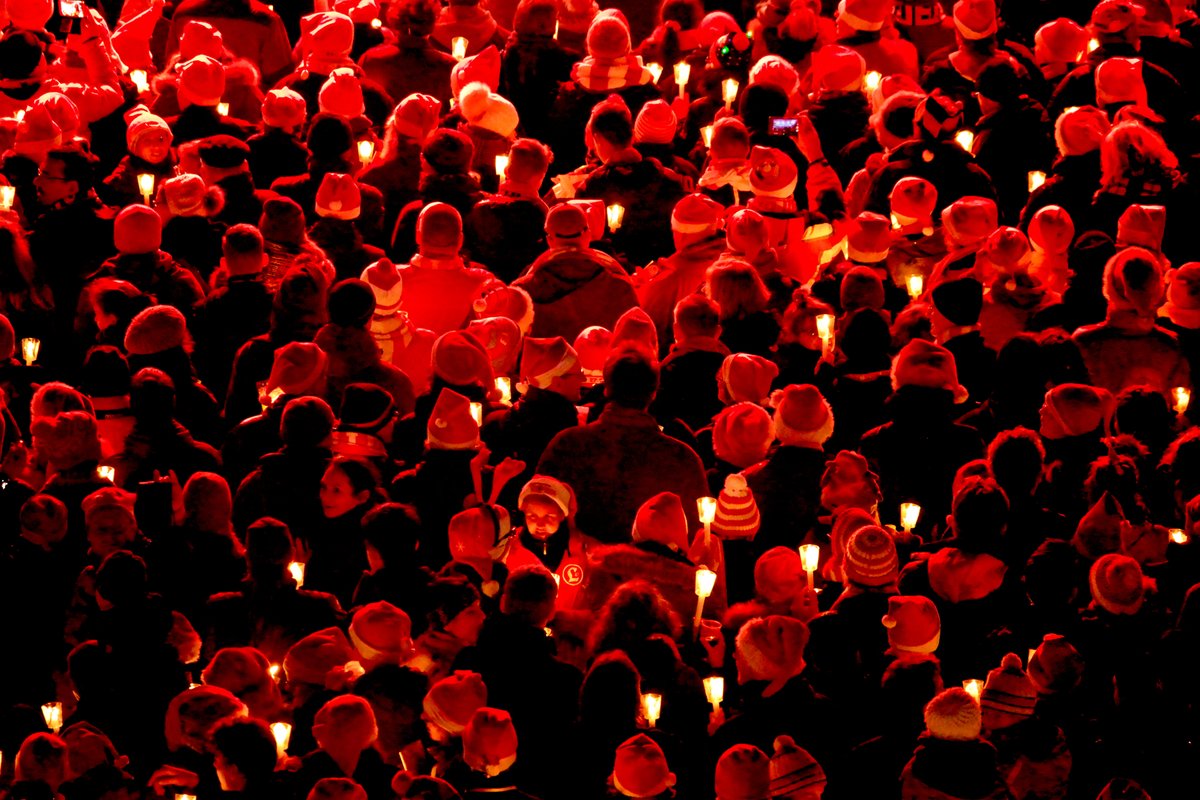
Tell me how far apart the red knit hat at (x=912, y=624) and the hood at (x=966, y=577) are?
0.95 ft

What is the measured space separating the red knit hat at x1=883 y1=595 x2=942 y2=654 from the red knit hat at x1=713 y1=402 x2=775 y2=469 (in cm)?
130

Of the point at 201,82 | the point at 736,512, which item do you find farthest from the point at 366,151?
the point at 736,512

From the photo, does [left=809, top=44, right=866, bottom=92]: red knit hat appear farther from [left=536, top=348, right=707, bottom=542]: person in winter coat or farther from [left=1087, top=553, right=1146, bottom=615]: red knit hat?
[left=1087, top=553, right=1146, bottom=615]: red knit hat

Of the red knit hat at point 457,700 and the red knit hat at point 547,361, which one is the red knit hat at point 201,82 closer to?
the red knit hat at point 547,361

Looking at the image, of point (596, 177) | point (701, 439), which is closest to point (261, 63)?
point (596, 177)

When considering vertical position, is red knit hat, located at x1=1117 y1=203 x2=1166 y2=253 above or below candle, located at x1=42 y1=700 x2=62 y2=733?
above

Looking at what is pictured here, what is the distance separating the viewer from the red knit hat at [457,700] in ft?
29.0

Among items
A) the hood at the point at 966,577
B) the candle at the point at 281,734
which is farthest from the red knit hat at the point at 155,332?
the hood at the point at 966,577

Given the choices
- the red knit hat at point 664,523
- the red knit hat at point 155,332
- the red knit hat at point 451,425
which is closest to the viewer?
the red knit hat at point 664,523

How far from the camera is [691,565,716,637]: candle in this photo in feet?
32.2

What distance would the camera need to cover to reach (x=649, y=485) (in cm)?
1010

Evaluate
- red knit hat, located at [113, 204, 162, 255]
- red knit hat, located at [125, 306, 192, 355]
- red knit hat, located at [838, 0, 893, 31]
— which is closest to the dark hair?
red knit hat, located at [125, 306, 192, 355]

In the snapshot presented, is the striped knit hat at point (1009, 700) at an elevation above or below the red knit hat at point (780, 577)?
below

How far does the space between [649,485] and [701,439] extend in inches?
26.9
